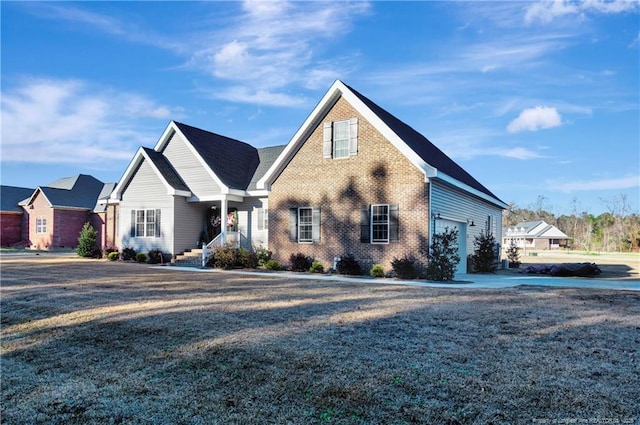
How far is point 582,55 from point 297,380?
16557mm

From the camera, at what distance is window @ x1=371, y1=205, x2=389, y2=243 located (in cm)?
1612

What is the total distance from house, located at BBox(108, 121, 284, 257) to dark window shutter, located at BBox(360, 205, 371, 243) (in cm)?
589

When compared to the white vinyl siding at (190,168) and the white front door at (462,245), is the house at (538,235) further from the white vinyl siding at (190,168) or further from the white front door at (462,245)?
the white vinyl siding at (190,168)

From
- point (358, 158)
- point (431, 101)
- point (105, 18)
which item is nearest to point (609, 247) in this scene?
point (431, 101)

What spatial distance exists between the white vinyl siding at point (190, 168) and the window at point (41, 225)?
20.9m

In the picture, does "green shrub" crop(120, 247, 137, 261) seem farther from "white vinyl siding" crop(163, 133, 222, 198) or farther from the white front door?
the white front door

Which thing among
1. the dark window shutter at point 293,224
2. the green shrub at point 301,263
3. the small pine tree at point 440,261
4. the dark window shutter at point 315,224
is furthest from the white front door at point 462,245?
the dark window shutter at point 293,224

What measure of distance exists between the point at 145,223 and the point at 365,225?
12.6 metres

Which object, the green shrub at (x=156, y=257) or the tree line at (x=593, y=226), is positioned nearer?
the green shrub at (x=156, y=257)

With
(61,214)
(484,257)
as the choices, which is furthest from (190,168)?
(61,214)

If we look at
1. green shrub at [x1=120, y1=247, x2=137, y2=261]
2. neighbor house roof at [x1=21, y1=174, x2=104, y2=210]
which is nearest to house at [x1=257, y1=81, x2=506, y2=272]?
green shrub at [x1=120, y1=247, x2=137, y2=261]

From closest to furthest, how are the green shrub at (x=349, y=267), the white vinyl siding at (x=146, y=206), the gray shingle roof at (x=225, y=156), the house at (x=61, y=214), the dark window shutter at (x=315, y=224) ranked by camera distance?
the green shrub at (x=349, y=267)
the dark window shutter at (x=315, y=224)
the gray shingle roof at (x=225, y=156)
the white vinyl siding at (x=146, y=206)
the house at (x=61, y=214)

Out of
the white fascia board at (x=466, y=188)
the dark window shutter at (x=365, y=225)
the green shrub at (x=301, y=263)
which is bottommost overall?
the green shrub at (x=301, y=263)

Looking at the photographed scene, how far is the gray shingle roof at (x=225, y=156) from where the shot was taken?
21.8 metres
